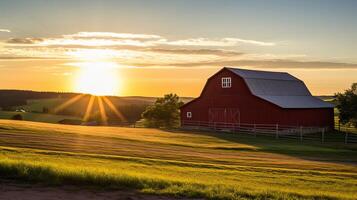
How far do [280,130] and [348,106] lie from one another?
872 cm

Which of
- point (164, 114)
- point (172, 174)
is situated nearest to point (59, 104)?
point (164, 114)

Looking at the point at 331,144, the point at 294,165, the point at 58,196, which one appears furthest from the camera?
the point at 331,144

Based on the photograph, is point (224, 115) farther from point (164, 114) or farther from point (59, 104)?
point (59, 104)

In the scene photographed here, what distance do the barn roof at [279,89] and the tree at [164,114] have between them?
1266cm

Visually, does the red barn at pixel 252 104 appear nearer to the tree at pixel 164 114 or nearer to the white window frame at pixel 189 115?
the white window frame at pixel 189 115

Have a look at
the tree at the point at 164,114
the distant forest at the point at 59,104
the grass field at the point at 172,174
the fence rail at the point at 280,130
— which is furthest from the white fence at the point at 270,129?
the distant forest at the point at 59,104

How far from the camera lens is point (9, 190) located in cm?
1349

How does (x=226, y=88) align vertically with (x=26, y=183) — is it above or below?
above

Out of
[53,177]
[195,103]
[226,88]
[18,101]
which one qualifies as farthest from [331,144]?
[18,101]

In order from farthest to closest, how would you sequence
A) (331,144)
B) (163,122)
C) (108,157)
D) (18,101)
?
(18,101)
(163,122)
(331,144)
(108,157)

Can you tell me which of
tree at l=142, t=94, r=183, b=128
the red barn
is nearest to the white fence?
the red barn

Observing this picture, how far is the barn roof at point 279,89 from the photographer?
58562 mm

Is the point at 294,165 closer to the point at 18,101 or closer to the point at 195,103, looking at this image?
the point at 195,103

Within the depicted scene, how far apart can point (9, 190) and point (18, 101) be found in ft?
383
